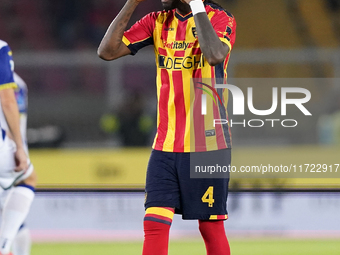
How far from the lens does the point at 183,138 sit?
2586 millimetres

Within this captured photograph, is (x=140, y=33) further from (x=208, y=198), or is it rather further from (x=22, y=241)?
(x=22, y=241)

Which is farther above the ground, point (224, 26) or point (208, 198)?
point (224, 26)

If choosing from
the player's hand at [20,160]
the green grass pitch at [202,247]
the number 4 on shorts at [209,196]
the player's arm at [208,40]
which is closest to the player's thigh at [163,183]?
the number 4 on shorts at [209,196]

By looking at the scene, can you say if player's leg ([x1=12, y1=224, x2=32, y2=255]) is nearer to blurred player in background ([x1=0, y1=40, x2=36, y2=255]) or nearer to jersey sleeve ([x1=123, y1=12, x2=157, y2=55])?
blurred player in background ([x1=0, y1=40, x2=36, y2=255])

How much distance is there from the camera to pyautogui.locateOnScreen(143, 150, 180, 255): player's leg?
2531 mm

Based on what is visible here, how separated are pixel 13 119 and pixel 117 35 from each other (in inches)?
36.5

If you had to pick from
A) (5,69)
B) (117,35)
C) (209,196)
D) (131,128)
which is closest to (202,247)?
(209,196)

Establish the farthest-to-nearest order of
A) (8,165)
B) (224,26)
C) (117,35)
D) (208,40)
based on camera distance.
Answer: (8,165) → (117,35) → (224,26) → (208,40)

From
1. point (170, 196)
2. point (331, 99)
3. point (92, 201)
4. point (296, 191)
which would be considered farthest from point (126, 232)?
point (331, 99)

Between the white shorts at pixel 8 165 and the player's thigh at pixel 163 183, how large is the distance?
1016 millimetres

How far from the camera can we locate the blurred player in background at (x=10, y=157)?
3.14 m

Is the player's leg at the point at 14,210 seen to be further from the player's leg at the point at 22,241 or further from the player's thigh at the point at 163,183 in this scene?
the player's thigh at the point at 163,183

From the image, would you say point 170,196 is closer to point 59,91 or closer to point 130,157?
point 130,157

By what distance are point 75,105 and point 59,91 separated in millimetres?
372
